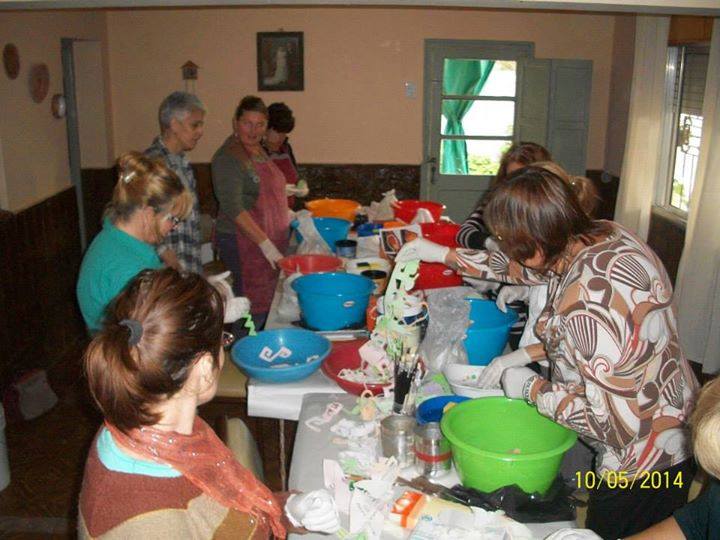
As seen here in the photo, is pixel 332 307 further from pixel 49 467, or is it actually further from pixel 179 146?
pixel 49 467

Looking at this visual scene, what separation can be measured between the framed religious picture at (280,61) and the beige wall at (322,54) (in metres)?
0.07

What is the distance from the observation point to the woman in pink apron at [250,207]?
11.0ft

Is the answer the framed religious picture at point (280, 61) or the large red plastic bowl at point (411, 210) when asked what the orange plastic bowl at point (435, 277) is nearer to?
the large red plastic bowl at point (411, 210)

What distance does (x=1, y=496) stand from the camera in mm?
2883

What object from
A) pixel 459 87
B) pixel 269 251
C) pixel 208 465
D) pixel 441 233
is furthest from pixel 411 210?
pixel 208 465

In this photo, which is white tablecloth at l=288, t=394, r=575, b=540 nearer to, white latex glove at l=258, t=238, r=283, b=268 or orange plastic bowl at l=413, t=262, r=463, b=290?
orange plastic bowl at l=413, t=262, r=463, b=290

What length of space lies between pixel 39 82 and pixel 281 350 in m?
3.03

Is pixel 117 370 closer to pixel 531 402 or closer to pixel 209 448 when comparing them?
pixel 209 448

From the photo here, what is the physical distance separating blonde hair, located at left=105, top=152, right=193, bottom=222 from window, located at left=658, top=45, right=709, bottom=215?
3.65 meters

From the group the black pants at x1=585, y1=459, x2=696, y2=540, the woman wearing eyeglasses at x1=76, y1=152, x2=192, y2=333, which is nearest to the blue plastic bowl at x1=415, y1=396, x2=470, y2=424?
the black pants at x1=585, y1=459, x2=696, y2=540

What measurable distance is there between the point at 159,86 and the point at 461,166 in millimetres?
2784

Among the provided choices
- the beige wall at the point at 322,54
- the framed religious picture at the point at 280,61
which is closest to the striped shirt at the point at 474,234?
the beige wall at the point at 322,54

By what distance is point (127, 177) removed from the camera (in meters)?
2.16

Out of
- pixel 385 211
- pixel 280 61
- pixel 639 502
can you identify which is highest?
pixel 280 61
